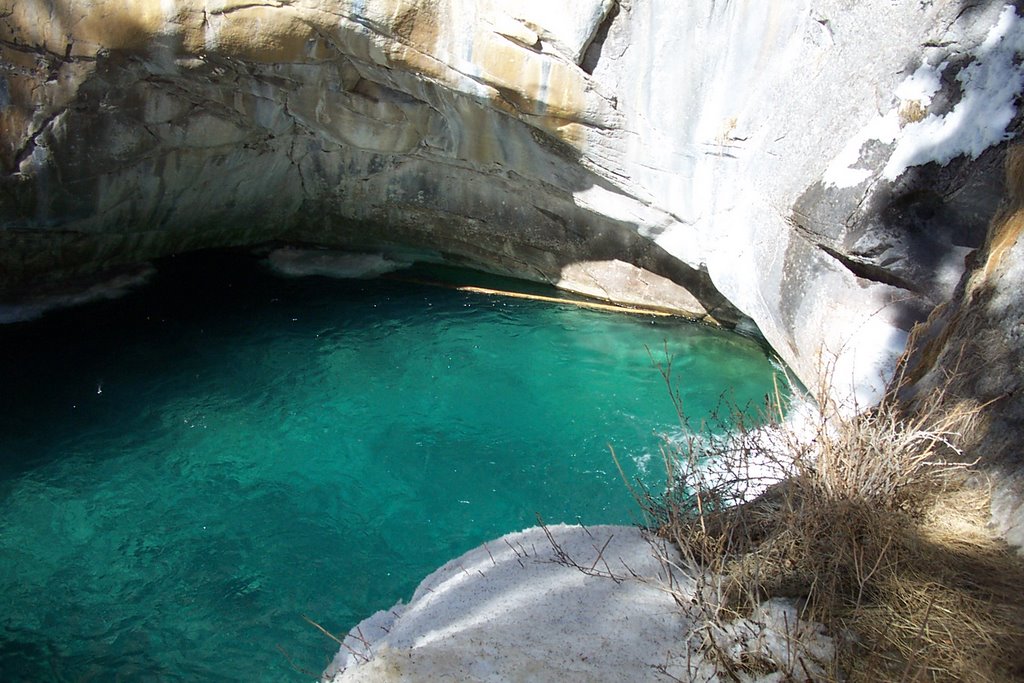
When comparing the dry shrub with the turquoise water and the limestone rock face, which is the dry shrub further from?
the turquoise water

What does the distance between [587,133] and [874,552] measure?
398cm

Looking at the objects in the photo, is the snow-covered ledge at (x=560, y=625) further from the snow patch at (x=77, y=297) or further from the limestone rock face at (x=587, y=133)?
the snow patch at (x=77, y=297)

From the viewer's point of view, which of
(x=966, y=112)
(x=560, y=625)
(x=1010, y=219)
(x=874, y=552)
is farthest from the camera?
(x=966, y=112)

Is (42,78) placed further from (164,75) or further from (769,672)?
(769,672)

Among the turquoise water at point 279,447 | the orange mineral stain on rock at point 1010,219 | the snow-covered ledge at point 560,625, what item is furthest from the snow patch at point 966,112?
the snow-covered ledge at point 560,625

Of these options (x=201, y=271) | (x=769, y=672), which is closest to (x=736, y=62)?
(x=769, y=672)

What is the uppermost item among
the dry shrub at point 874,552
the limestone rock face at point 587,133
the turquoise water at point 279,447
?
the limestone rock face at point 587,133

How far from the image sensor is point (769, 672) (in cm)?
266

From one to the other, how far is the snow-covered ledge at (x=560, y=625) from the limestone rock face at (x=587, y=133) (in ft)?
7.09

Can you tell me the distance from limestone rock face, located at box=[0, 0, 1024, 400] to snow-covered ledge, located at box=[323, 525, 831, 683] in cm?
216

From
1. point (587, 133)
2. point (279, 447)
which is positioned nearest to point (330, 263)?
point (279, 447)

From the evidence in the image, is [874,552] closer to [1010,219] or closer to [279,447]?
[1010,219]

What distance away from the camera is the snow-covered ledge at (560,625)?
287 cm

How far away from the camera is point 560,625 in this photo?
3.31 m
